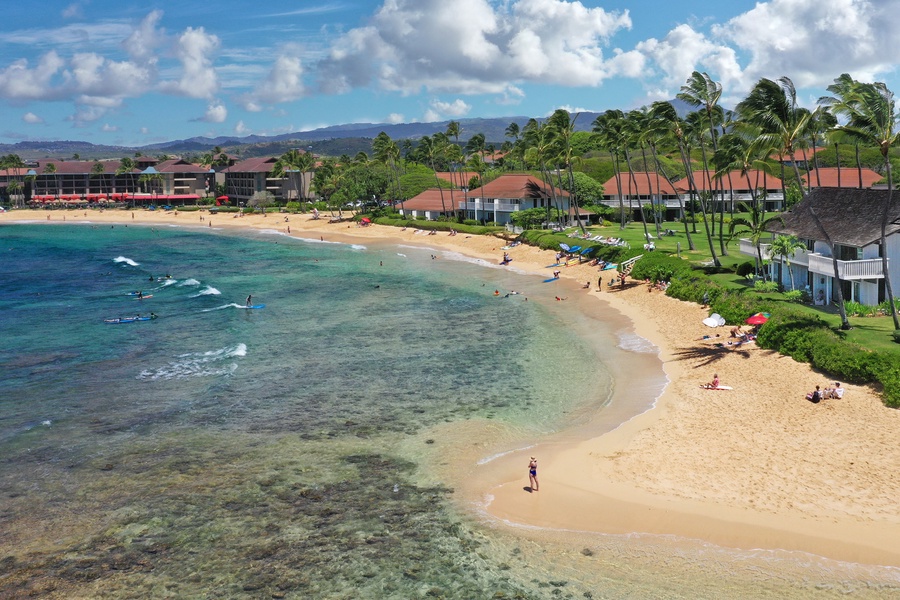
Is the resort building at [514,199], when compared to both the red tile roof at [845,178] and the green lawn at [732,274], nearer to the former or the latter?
the green lawn at [732,274]

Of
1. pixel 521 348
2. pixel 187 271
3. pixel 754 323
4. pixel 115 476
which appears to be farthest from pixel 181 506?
pixel 187 271

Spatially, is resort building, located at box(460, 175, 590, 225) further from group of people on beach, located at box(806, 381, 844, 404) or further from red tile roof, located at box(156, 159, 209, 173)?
red tile roof, located at box(156, 159, 209, 173)

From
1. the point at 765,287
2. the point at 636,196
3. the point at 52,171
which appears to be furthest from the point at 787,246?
the point at 52,171

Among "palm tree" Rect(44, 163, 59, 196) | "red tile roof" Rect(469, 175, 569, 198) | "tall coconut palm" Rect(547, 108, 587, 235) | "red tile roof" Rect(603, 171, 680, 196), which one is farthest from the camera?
"palm tree" Rect(44, 163, 59, 196)

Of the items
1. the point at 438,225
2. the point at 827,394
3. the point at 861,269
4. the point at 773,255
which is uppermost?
the point at 438,225

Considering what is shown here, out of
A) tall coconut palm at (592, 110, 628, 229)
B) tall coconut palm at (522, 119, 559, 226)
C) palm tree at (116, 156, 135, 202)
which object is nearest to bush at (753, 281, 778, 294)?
tall coconut palm at (592, 110, 628, 229)

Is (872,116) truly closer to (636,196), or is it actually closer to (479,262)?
(479,262)
